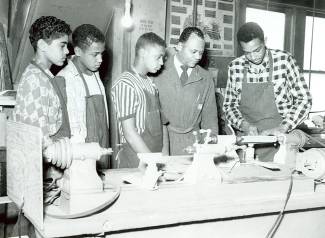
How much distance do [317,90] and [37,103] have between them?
13.6ft

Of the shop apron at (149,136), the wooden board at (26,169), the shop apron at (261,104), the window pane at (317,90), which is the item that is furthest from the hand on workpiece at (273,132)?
the window pane at (317,90)

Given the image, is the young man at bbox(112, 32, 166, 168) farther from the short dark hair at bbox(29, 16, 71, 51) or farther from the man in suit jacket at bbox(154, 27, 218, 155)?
the short dark hair at bbox(29, 16, 71, 51)

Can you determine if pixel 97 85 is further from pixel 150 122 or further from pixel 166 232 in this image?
pixel 166 232

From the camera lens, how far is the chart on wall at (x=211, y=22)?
13.8 feet

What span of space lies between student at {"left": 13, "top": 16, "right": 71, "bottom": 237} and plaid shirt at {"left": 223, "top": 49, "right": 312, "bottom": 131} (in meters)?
1.43

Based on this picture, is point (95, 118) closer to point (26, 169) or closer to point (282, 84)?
point (26, 169)

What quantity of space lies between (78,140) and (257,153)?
1.92 metres

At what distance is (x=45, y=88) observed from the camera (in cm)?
240

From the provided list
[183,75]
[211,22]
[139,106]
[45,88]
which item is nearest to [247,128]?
[183,75]

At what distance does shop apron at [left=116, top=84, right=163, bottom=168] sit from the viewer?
258 centimetres

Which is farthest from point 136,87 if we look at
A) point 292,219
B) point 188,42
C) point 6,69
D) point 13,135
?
point 6,69

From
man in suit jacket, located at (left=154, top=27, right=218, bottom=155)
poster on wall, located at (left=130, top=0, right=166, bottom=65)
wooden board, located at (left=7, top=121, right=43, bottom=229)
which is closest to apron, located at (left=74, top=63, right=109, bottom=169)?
man in suit jacket, located at (left=154, top=27, right=218, bottom=155)

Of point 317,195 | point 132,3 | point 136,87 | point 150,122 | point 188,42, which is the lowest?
point 317,195

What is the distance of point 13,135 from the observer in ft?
5.34
